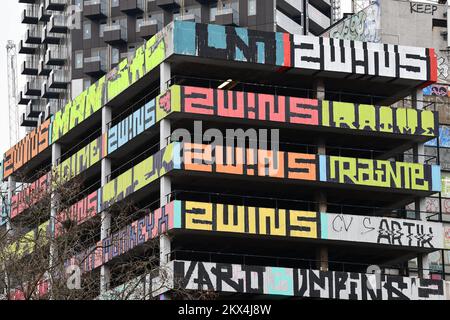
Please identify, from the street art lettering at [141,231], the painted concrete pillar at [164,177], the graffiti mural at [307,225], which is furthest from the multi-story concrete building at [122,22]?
the painted concrete pillar at [164,177]

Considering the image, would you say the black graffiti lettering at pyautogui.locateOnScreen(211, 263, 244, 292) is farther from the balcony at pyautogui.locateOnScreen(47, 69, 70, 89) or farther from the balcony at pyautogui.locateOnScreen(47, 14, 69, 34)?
the balcony at pyautogui.locateOnScreen(47, 14, 69, 34)

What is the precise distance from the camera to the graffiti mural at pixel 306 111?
88000 mm

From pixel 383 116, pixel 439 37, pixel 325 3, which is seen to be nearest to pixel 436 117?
pixel 383 116

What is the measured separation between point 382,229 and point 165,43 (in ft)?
65.9

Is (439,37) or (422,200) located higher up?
(439,37)

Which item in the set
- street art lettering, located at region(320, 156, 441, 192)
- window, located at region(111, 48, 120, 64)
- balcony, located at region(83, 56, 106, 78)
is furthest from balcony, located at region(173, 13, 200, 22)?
street art lettering, located at region(320, 156, 441, 192)

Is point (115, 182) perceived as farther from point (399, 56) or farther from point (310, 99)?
point (399, 56)

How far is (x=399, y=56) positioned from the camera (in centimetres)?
9388

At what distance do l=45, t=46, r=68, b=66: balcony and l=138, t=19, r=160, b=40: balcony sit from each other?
1697 centimetres

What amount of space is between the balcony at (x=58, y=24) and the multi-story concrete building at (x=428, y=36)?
7116 centimetres

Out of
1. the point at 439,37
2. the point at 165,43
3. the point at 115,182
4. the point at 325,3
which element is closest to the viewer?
the point at 165,43

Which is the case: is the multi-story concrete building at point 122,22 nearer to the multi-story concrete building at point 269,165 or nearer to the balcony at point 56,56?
the balcony at point 56,56

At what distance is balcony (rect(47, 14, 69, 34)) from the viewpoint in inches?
7559

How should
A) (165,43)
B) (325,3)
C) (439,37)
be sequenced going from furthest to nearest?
1. (325,3)
2. (439,37)
3. (165,43)
